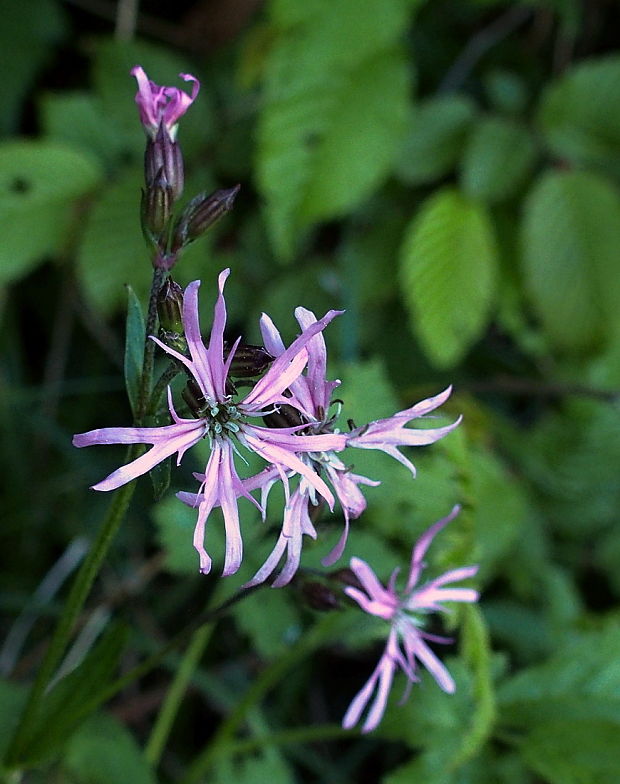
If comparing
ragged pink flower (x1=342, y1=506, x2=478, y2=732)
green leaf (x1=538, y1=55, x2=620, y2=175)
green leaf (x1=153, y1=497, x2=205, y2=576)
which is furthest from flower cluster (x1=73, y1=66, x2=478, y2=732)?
green leaf (x1=538, y1=55, x2=620, y2=175)

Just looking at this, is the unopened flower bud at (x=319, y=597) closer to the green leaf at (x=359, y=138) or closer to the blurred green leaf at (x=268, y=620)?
the blurred green leaf at (x=268, y=620)

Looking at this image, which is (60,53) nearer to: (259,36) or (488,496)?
(259,36)

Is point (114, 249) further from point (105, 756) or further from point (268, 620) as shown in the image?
point (105, 756)

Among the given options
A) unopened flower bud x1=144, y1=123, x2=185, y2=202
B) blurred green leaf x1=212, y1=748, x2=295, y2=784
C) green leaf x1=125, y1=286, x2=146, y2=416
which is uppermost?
unopened flower bud x1=144, y1=123, x2=185, y2=202

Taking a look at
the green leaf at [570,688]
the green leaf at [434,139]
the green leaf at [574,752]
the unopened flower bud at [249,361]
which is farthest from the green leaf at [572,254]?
the unopened flower bud at [249,361]

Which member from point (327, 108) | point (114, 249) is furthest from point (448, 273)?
point (114, 249)

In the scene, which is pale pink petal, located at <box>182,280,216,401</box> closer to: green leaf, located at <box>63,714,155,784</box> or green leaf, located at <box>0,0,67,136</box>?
green leaf, located at <box>63,714,155,784</box>

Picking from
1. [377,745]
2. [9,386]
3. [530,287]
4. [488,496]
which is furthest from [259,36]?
[377,745]
